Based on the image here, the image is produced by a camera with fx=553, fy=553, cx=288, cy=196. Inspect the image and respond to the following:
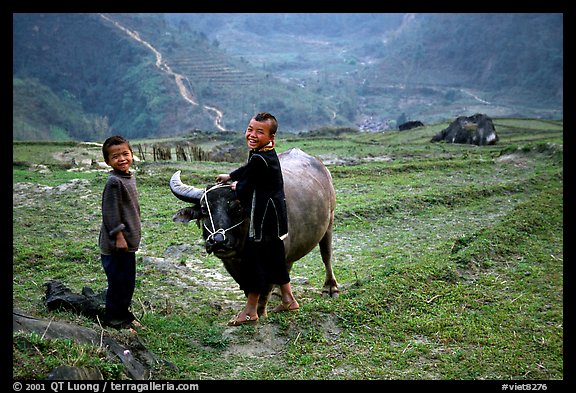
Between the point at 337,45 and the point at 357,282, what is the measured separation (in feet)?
474

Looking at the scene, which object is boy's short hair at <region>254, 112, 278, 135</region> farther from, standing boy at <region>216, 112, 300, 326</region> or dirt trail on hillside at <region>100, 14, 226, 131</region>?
dirt trail on hillside at <region>100, 14, 226, 131</region>

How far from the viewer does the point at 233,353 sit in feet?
17.9

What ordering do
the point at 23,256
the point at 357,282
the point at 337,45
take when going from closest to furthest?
the point at 357,282, the point at 23,256, the point at 337,45

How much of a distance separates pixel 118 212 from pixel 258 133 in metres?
1.62

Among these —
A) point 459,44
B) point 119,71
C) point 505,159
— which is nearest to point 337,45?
point 459,44

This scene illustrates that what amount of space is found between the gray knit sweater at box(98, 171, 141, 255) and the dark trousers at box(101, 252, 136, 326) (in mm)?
97

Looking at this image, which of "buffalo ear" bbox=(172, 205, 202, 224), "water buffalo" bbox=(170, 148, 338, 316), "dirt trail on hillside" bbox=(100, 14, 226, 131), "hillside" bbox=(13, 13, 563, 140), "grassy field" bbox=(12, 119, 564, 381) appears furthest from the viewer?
"dirt trail on hillside" bbox=(100, 14, 226, 131)

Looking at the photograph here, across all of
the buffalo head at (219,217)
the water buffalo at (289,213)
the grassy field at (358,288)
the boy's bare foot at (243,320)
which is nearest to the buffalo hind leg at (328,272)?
the water buffalo at (289,213)

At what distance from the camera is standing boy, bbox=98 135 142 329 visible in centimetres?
534

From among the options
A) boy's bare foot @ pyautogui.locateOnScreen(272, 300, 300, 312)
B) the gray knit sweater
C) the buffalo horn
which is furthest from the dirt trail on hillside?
the gray knit sweater

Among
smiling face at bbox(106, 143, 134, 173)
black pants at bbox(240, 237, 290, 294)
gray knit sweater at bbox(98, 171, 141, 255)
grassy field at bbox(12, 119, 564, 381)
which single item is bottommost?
grassy field at bbox(12, 119, 564, 381)

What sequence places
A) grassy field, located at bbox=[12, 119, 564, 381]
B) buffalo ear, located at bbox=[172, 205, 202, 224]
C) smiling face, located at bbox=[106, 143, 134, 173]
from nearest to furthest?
grassy field, located at bbox=[12, 119, 564, 381] < smiling face, located at bbox=[106, 143, 134, 173] < buffalo ear, located at bbox=[172, 205, 202, 224]

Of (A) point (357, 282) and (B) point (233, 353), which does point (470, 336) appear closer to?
(A) point (357, 282)
